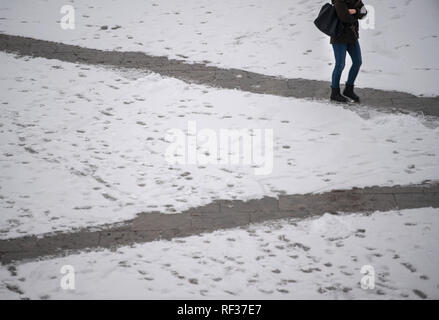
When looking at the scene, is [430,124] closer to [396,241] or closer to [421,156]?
[421,156]

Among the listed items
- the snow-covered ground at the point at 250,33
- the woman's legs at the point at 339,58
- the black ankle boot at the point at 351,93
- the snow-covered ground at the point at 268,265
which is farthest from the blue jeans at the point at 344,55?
the snow-covered ground at the point at 268,265

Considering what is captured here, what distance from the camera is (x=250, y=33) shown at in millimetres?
8570

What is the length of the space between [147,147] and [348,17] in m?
2.74

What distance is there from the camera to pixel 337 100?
677cm

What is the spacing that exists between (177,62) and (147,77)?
2.00ft

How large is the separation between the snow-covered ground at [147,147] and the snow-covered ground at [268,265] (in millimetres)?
545

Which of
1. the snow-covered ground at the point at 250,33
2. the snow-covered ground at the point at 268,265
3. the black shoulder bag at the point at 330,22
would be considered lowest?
the snow-covered ground at the point at 268,265

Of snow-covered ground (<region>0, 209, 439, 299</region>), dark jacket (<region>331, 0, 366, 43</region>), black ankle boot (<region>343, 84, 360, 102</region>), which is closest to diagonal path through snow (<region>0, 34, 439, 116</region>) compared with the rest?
black ankle boot (<region>343, 84, 360, 102</region>)

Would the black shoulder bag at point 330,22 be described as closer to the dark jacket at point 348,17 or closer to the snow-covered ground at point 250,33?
the dark jacket at point 348,17

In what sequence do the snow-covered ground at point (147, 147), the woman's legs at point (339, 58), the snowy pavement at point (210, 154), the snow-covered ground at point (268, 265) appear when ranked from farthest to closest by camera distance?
1. the woman's legs at point (339, 58)
2. the snow-covered ground at point (147, 147)
3. the snowy pavement at point (210, 154)
4. the snow-covered ground at point (268, 265)

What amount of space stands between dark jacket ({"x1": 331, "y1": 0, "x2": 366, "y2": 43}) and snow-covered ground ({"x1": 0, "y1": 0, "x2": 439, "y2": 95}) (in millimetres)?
1124

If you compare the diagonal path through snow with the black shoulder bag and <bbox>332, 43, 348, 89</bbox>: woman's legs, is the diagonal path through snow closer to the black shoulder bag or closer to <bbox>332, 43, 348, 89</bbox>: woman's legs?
<bbox>332, 43, 348, 89</bbox>: woman's legs

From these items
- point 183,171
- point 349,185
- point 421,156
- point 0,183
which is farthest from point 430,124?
point 0,183

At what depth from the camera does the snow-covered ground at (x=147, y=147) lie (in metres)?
5.27
